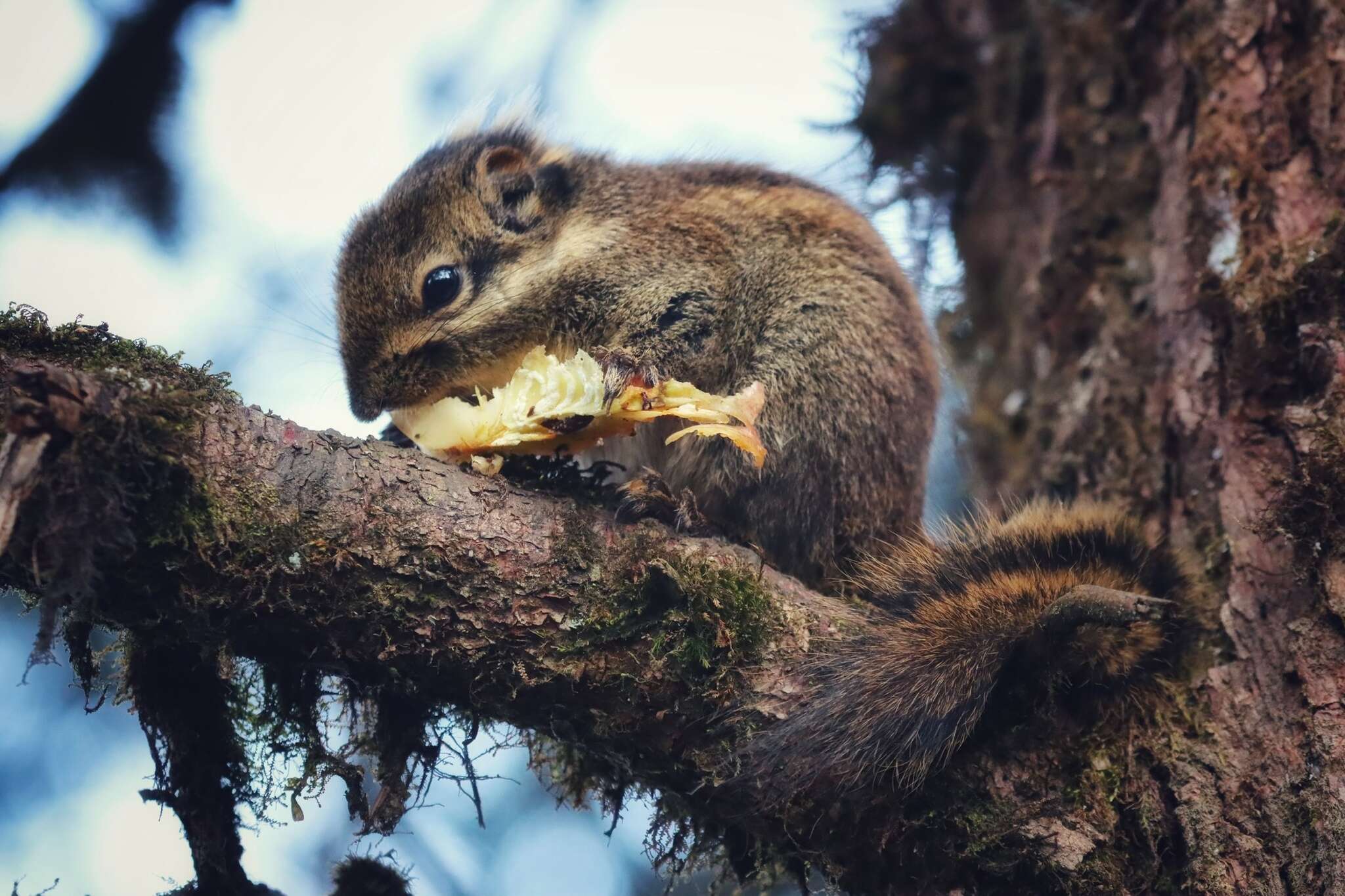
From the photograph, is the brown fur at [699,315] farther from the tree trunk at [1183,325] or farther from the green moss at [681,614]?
the tree trunk at [1183,325]

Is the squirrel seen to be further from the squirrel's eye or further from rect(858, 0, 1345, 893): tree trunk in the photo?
rect(858, 0, 1345, 893): tree trunk

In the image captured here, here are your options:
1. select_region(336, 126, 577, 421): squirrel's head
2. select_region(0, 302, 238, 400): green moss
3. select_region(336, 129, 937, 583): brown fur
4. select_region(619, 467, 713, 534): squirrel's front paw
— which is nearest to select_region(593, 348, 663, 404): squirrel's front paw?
select_region(619, 467, 713, 534): squirrel's front paw

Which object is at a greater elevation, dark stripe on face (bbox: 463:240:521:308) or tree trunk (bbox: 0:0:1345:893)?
dark stripe on face (bbox: 463:240:521:308)

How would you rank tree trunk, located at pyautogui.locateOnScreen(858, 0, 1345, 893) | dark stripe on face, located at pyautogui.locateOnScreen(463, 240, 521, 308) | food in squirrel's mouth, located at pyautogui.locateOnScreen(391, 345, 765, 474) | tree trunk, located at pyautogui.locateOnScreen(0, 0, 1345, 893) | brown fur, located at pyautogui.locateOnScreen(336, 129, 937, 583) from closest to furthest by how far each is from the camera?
tree trunk, located at pyautogui.locateOnScreen(0, 0, 1345, 893), tree trunk, located at pyautogui.locateOnScreen(858, 0, 1345, 893), food in squirrel's mouth, located at pyautogui.locateOnScreen(391, 345, 765, 474), brown fur, located at pyautogui.locateOnScreen(336, 129, 937, 583), dark stripe on face, located at pyautogui.locateOnScreen(463, 240, 521, 308)

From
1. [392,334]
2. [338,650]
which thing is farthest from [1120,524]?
[392,334]

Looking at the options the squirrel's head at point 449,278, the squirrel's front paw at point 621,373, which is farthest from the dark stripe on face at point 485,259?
the squirrel's front paw at point 621,373

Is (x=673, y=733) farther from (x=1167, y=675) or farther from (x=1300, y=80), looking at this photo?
(x=1300, y=80)
